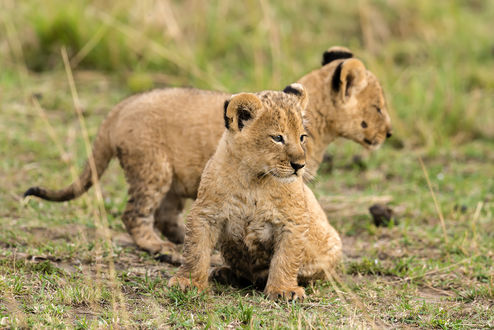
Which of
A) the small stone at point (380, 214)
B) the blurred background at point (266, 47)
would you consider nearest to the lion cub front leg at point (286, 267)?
the small stone at point (380, 214)

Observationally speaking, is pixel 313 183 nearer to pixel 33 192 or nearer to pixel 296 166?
pixel 33 192

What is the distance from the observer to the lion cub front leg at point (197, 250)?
4.96 metres

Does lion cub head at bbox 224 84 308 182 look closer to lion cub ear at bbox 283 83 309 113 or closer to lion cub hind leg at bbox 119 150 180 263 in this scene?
lion cub ear at bbox 283 83 309 113

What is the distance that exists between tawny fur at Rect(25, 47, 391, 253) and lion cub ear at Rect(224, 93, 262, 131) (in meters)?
1.42

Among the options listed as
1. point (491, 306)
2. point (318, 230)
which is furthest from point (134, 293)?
point (491, 306)

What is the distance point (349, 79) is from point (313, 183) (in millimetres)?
1657

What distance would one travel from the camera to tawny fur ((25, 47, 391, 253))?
6.32 meters

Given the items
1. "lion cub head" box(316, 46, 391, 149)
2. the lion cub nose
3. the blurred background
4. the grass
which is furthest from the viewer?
the blurred background

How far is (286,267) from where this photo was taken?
197 inches

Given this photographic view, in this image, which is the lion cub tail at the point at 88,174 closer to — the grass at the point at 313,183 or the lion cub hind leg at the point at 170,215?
the grass at the point at 313,183

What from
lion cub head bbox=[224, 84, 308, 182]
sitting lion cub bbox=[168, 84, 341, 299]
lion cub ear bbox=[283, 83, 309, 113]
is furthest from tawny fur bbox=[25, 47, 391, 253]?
lion cub head bbox=[224, 84, 308, 182]

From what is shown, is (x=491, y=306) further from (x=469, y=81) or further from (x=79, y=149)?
(x=469, y=81)

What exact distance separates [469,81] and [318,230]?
6.46m

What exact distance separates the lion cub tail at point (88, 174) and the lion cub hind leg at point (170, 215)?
661mm
